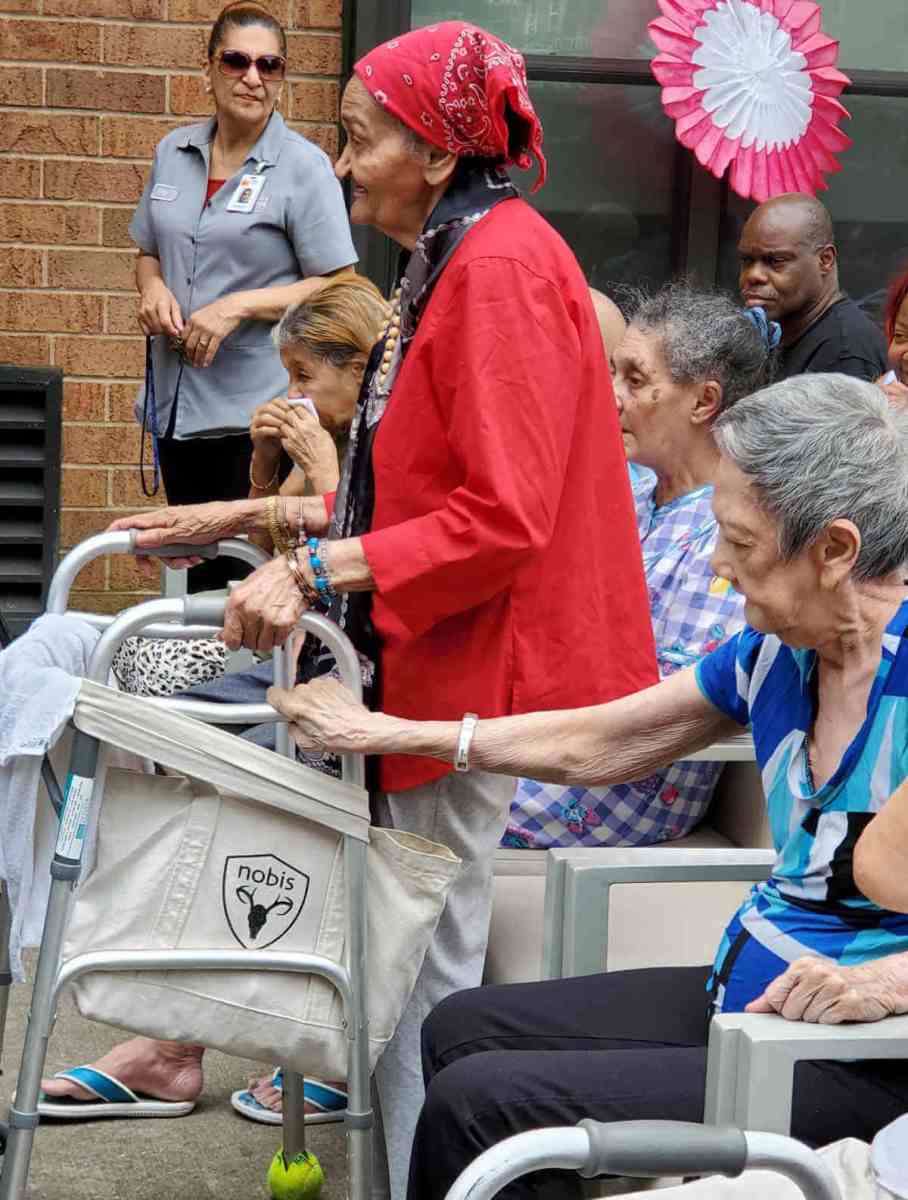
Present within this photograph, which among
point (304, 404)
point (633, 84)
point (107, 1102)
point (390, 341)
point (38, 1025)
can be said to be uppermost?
point (633, 84)

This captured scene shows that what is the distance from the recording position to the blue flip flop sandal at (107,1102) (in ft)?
10.7

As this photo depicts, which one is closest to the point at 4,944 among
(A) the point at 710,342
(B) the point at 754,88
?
(A) the point at 710,342

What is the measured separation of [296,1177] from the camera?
9.65 ft

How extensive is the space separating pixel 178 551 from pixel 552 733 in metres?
0.66

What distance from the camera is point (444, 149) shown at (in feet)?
8.43

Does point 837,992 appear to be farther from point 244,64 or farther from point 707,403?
point 244,64

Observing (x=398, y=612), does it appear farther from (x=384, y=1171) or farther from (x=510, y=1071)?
(x=384, y=1171)

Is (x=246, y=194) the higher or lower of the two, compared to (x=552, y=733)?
higher

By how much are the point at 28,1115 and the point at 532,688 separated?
92cm

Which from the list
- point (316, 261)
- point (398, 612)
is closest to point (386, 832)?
point (398, 612)

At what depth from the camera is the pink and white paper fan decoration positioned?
17.0 ft

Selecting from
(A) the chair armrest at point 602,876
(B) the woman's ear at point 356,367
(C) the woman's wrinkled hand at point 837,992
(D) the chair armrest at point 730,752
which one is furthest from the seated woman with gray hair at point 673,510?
(C) the woman's wrinkled hand at point 837,992

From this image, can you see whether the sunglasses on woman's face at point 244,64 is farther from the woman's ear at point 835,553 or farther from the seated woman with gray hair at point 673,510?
the woman's ear at point 835,553

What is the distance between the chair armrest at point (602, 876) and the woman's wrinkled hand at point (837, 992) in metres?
0.61
